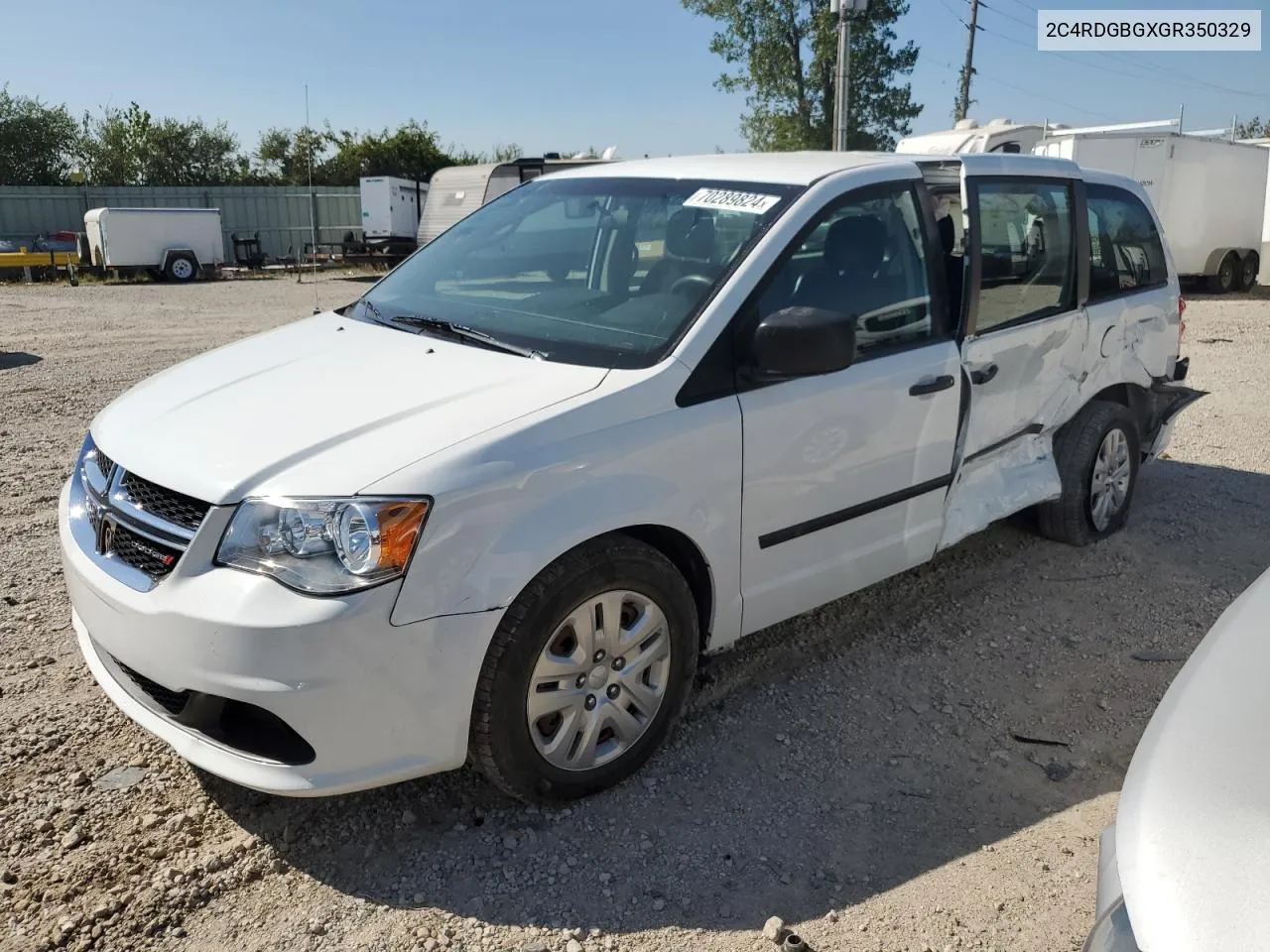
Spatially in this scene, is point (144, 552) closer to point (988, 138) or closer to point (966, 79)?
point (988, 138)

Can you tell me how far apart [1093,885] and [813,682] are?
48.5 inches

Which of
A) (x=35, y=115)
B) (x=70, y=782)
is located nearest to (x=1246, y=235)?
(x=70, y=782)

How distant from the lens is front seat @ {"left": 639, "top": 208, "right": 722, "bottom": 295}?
3.38 meters

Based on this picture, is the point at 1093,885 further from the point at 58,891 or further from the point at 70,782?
the point at 70,782

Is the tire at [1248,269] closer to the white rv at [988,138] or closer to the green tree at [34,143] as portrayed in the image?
the white rv at [988,138]

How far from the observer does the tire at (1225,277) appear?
18.8 m

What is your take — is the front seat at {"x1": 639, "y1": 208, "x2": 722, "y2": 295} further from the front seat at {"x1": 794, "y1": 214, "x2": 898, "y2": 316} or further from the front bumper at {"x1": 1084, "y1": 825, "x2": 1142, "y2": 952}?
the front bumper at {"x1": 1084, "y1": 825, "x2": 1142, "y2": 952}

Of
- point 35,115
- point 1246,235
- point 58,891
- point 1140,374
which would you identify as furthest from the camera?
point 35,115

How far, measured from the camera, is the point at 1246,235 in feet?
61.5

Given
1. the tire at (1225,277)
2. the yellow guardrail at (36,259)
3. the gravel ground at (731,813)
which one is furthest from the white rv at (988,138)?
the yellow guardrail at (36,259)

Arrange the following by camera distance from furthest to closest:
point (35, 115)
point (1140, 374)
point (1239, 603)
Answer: point (35, 115) → point (1140, 374) → point (1239, 603)

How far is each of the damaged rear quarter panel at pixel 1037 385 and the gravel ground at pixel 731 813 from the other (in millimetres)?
484

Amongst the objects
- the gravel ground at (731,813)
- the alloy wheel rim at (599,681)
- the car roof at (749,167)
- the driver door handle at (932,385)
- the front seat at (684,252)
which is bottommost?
the gravel ground at (731,813)

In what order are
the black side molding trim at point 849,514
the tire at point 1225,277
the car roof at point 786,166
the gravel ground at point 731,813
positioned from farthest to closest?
the tire at point 1225,277 < the car roof at point 786,166 < the black side molding trim at point 849,514 < the gravel ground at point 731,813
